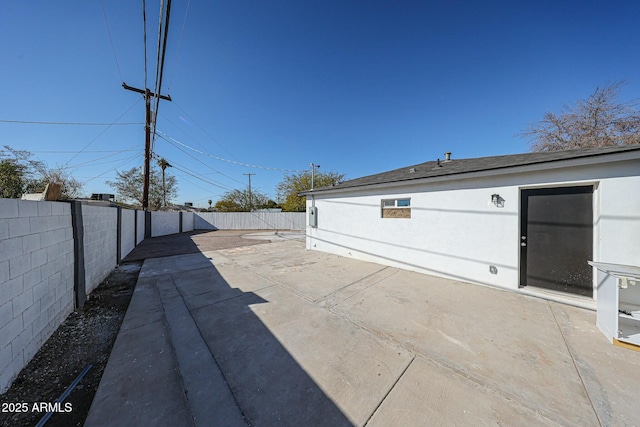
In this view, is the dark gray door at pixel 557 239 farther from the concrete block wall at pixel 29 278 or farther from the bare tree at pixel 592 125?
the bare tree at pixel 592 125

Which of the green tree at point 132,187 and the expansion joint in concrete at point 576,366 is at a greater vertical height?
the green tree at point 132,187

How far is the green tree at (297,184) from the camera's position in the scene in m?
21.5

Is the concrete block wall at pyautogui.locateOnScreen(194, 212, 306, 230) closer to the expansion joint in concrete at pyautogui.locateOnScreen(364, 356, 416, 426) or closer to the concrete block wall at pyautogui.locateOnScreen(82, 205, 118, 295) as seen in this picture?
the concrete block wall at pyautogui.locateOnScreen(82, 205, 118, 295)

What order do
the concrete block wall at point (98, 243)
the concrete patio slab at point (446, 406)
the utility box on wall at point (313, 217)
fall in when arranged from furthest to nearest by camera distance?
the utility box on wall at point (313, 217) → the concrete block wall at point (98, 243) → the concrete patio slab at point (446, 406)

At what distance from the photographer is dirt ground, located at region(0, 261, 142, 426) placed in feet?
5.15

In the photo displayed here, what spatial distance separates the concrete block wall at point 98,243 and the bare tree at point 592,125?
1757cm

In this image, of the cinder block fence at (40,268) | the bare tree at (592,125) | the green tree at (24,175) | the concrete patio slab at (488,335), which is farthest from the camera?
the bare tree at (592,125)

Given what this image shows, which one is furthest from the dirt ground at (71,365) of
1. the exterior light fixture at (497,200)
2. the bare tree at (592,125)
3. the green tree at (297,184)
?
the green tree at (297,184)

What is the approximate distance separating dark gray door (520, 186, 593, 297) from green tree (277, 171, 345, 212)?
18348 millimetres

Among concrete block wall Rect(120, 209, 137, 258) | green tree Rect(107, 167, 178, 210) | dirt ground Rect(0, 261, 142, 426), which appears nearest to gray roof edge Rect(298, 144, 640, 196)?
dirt ground Rect(0, 261, 142, 426)

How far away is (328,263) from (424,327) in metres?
3.68

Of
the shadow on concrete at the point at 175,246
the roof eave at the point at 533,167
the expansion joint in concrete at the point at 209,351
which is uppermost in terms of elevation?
the roof eave at the point at 533,167

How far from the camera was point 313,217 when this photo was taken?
8.38m

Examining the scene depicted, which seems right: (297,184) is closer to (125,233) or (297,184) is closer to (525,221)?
(125,233)
